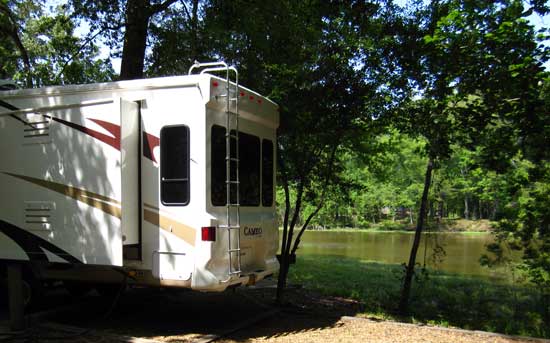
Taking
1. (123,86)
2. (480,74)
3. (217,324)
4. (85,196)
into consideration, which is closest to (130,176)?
(85,196)

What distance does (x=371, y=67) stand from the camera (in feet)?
23.5

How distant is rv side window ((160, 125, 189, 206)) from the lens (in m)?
5.72

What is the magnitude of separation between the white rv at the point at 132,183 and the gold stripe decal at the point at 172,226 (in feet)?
0.04

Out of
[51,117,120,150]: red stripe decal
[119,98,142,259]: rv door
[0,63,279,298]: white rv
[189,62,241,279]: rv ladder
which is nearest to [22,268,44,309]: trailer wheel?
[0,63,279,298]: white rv

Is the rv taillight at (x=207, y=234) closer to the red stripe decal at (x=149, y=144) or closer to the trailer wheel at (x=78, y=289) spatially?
the red stripe decal at (x=149, y=144)

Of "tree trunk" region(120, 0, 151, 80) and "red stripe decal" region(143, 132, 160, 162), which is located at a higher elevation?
"tree trunk" region(120, 0, 151, 80)

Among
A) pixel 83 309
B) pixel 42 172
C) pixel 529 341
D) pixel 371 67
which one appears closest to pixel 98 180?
pixel 42 172

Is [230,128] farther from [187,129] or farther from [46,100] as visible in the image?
[46,100]

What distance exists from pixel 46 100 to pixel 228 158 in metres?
2.61

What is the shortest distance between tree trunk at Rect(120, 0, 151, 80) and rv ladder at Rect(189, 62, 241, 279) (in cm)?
420

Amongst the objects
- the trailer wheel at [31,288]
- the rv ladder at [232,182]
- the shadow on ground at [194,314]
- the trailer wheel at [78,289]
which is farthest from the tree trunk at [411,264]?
the trailer wheel at [31,288]

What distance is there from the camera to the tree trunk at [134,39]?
960cm

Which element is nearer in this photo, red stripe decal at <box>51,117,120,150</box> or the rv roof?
red stripe decal at <box>51,117,120,150</box>

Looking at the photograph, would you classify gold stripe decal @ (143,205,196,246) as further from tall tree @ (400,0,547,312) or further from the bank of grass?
tall tree @ (400,0,547,312)
